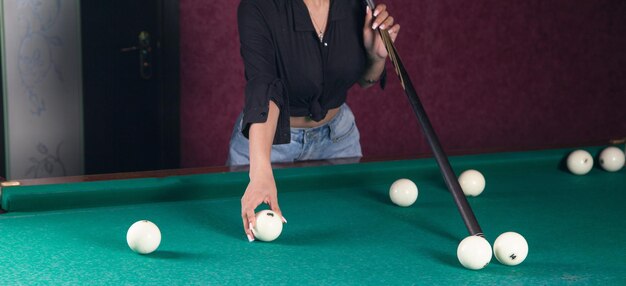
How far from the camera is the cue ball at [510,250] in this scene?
144 cm

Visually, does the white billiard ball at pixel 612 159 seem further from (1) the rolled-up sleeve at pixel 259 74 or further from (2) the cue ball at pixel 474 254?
(2) the cue ball at pixel 474 254

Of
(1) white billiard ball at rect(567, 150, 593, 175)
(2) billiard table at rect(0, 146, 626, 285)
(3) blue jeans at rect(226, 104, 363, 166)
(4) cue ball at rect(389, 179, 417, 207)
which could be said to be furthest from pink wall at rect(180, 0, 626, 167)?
(4) cue ball at rect(389, 179, 417, 207)

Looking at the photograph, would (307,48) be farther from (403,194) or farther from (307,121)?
(403,194)

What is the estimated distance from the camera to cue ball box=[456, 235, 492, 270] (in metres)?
1.40

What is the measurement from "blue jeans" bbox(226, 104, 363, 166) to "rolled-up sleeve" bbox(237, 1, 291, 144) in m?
0.33

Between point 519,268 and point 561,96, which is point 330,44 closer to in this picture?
point 519,268

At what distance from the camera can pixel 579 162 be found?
236 cm

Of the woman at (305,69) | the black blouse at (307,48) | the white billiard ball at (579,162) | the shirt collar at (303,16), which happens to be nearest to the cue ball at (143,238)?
the woman at (305,69)

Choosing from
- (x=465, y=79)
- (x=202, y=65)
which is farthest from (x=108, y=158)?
(x=465, y=79)

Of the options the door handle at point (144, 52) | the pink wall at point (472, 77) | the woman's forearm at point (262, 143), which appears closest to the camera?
the woman's forearm at point (262, 143)

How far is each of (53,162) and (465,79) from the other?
2428mm

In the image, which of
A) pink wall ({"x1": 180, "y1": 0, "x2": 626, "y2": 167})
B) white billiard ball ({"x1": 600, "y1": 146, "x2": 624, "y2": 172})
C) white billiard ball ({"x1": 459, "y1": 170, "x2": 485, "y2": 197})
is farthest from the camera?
pink wall ({"x1": 180, "y1": 0, "x2": 626, "y2": 167})

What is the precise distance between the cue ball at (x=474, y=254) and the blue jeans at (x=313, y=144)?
1.11 metres

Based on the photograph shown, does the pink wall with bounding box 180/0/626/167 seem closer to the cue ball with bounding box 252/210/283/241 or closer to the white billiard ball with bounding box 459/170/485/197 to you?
the white billiard ball with bounding box 459/170/485/197
